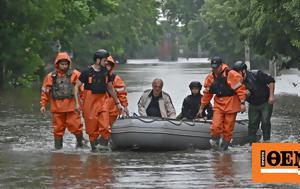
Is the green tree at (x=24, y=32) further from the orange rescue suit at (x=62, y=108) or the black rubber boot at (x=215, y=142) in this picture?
the black rubber boot at (x=215, y=142)

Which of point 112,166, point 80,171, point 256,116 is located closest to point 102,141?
point 112,166

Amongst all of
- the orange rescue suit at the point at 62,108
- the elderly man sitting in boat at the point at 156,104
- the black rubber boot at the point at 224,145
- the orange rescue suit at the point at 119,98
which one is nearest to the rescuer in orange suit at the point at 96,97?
the orange rescue suit at the point at 62,108

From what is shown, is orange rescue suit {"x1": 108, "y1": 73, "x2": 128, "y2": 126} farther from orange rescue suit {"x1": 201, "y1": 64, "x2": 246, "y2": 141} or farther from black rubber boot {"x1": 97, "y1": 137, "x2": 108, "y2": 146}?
orange rescue suit {"x1": 201, "y1": 64, "x2": 246, "y2": 141}

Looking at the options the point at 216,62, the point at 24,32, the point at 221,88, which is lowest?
the point at 221,88

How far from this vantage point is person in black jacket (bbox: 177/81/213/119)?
1728cm

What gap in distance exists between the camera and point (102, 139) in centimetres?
1634

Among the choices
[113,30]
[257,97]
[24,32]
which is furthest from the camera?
[113,30]

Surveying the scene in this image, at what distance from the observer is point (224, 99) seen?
1611 centimetres

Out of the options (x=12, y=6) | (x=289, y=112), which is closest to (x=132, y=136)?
(x=289, y=112)

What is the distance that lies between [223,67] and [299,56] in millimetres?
14748

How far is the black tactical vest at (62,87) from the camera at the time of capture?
53.2 ft

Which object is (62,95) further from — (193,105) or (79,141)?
(193,105)

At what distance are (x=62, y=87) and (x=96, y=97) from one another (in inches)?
24.7

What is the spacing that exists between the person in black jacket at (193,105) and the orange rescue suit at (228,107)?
3.69 feet
